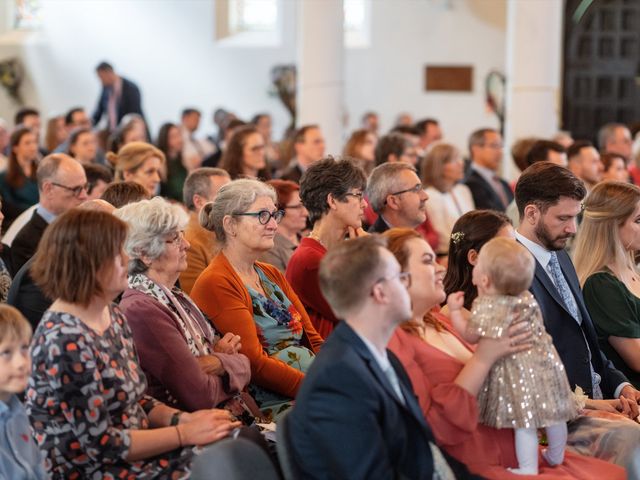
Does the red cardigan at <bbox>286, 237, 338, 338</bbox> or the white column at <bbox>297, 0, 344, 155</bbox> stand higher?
the white column at <bbox>297, 0, 344, 155</bbox>

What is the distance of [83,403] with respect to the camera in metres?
3.07

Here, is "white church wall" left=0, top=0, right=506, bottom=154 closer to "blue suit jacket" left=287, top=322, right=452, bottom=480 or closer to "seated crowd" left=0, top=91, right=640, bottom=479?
"seated crowd" left=0, top=91, right=640, bottom=479

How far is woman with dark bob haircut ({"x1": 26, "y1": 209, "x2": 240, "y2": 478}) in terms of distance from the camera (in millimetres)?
3080

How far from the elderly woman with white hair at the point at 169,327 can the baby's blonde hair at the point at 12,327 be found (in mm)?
638

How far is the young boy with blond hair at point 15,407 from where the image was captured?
294 centimetres

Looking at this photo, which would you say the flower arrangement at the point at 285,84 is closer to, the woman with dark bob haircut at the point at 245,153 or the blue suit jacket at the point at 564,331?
the woman with dark bob haircut at the point at 245,153

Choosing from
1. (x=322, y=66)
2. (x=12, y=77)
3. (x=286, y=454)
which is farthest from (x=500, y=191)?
(x=12, y=77)

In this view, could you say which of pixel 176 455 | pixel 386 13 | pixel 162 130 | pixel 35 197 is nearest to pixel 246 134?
pixel 35 197

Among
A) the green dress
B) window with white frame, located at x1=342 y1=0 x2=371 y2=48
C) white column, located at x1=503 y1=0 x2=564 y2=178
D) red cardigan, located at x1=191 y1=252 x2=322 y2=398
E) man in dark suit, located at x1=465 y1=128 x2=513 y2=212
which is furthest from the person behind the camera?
window with white frame, located at x1=342 y1=0 x2=371 y2=48

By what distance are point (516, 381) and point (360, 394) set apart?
0.66 m

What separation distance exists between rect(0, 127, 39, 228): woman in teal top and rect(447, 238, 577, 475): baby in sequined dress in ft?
17.4

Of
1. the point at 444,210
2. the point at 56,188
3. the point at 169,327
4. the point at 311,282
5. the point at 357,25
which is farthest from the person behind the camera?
the point at 357,25

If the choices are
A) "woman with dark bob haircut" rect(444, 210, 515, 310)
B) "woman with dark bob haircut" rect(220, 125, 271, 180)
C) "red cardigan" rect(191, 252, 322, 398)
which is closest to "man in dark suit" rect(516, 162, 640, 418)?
"woman with dark bob haircut" rect(444, 210, 515, 310)

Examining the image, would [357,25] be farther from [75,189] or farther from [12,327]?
[12,327]
